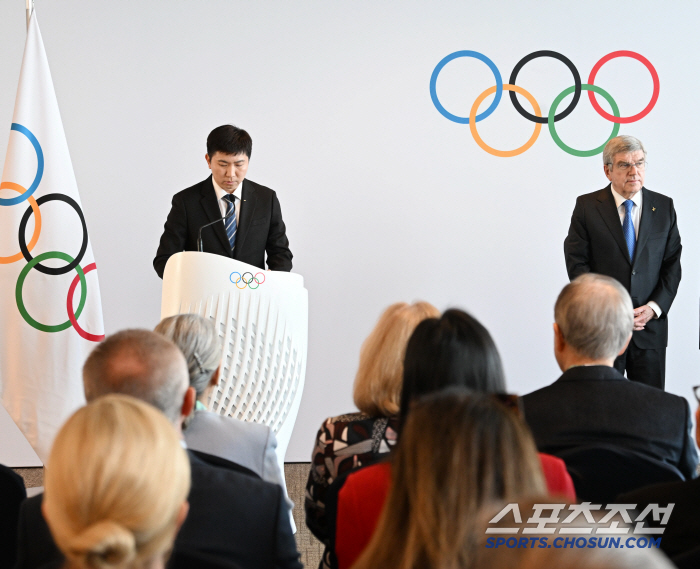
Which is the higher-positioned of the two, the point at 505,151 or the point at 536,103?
the point at 536,103

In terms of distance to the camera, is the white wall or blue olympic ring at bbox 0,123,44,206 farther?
the white wall

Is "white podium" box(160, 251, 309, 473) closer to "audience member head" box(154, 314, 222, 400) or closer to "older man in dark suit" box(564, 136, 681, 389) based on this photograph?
"audience member head" box(154, 314, 222, 400)

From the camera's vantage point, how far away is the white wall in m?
4.23

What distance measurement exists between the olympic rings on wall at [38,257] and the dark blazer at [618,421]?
2287 millimetres

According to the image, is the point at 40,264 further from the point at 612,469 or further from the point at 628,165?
the point at 628,165

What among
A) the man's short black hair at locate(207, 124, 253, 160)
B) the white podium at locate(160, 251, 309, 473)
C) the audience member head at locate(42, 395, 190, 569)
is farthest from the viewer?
the man's short black hair at locate(207, 124, 253, 160)

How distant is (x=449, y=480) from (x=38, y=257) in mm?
2885

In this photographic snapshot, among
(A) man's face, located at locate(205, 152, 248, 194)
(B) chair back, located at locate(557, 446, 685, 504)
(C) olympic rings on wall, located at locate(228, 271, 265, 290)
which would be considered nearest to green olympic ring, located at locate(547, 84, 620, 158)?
(A) man's face, located at locate(205, 152, 248, 194)

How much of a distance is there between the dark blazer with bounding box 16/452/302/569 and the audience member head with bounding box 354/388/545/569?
18.9 inches

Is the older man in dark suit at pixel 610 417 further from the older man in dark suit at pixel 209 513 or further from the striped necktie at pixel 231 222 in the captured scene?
the striped necktie at pixel 231 222

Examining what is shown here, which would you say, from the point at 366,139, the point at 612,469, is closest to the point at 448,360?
the point at 612,469

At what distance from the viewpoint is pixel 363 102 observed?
438cm

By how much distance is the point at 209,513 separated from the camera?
4.20 feet

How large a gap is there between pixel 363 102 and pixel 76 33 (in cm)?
170
